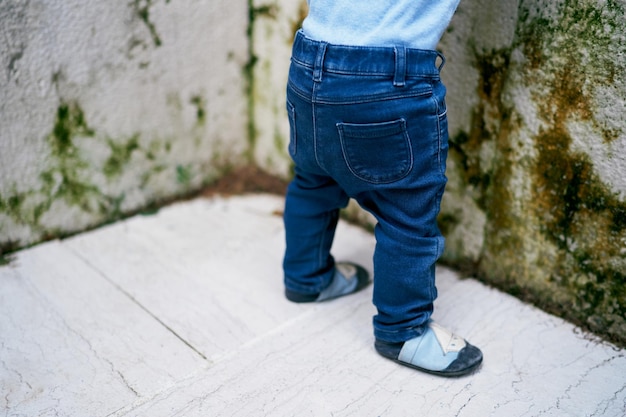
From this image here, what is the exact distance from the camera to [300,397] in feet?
4.70

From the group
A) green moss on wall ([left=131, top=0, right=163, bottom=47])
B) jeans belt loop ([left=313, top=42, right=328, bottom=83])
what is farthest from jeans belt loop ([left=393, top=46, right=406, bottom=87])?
green moss on wall ([left=131, top=0, right=163, bottom=47])

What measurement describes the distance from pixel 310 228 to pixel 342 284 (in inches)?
9.7

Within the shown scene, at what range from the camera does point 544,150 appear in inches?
64.6

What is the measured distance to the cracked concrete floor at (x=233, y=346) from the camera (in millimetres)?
1420

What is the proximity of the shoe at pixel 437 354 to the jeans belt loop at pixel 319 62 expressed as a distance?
0.69m

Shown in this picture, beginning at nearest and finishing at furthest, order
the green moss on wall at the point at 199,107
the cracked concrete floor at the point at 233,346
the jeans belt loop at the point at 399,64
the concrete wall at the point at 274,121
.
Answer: the jeans belt loop at the point at 399,64 → the cracked concrete floor at the point at 233,346 → the concrete wall at the point at 274,121 → the green moss on wall at the point at 199,107

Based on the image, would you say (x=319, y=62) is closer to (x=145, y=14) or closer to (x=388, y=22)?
(x=388, y=22)

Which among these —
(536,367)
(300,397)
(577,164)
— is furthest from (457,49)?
(300,397)

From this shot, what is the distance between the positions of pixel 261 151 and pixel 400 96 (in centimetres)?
130

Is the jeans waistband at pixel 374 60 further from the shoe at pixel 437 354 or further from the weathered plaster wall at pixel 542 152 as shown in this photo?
the shoe at pixel 437 354

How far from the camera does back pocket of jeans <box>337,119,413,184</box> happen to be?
4.21ft

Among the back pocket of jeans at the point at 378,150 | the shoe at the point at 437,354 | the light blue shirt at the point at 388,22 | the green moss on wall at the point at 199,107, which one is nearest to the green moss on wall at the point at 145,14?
the green moss on wall at the point at 199,107

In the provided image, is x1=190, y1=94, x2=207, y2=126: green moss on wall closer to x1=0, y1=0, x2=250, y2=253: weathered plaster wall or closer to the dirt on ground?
x1=0, y1=0, x2=250, y2=253: weathered plaster wall

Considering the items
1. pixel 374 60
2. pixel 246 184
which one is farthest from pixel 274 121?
pixel 374 60
